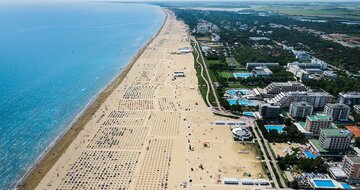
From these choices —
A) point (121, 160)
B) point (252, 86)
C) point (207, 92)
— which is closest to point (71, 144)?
point (121, 160)

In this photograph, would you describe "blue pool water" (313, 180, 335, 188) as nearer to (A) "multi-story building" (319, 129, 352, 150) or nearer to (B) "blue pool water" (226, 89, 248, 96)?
(A) "multi-story building" (319, 129, 352, 150)

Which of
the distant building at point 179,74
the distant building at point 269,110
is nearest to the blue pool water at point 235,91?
the distant building at point 269,110

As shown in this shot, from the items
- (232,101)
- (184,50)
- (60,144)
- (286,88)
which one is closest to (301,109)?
(286,88)

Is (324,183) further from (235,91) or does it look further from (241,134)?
(235,91)

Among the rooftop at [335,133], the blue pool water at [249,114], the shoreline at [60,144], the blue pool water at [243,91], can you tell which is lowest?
the shoreline at [60,144]

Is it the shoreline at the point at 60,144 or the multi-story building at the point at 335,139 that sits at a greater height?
the multi-story building at the point at 335,139

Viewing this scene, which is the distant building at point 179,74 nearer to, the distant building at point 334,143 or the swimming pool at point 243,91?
the swimming pool at point 243,91
